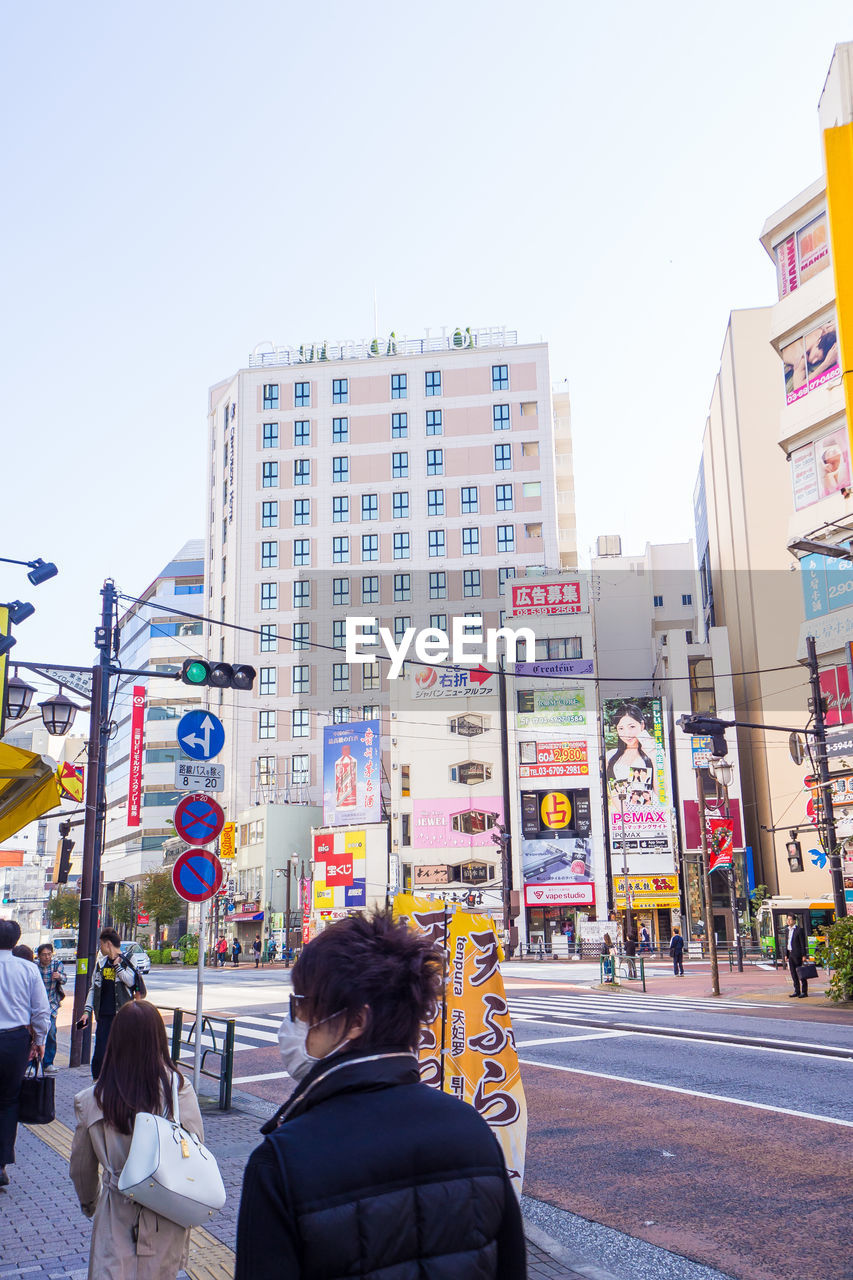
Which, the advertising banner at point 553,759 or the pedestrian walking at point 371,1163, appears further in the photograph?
the advertising banner at point 553,759

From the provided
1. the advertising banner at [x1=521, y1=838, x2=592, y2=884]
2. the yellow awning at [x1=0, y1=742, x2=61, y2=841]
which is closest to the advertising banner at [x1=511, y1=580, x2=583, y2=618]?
the advertising banner at [x1=521, y1=838, x2=592, y2=884]

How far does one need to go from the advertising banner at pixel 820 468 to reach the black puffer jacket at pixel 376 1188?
4438 cm

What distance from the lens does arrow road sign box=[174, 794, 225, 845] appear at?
10.4 metres

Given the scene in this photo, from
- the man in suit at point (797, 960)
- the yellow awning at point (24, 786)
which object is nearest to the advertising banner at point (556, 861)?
the man in suit at point (797, 960)

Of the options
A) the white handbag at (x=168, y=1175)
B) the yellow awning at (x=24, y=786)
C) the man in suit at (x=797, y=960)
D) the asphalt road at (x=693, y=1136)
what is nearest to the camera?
the white handbag at (x=168, y=1175)

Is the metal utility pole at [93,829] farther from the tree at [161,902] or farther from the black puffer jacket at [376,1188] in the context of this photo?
the tree at [161,902]

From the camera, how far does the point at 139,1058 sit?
157 inches

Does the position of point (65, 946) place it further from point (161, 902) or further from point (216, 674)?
point (216, 674)

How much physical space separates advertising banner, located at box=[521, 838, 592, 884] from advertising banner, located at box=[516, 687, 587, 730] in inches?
272

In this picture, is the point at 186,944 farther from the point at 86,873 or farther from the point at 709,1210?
the point at 709,1210

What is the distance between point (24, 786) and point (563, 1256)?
7675mm

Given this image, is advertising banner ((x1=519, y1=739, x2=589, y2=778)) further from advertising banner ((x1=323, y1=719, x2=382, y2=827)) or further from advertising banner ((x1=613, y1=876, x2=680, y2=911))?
advertising banner ((x1=323, y1=719, x2=382, y2=827))

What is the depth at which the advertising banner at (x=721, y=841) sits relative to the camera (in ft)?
184

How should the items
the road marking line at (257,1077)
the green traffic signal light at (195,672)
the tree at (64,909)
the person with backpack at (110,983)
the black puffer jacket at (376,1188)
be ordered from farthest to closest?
the tree at (64,909), the road marking line at (257,1077), the green traffic signal light at (195,672), the person with backpack at (110,983), the black puffer jacket at (376,1188)
